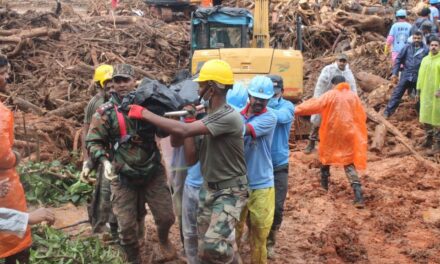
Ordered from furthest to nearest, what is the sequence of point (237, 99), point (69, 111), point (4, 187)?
point (69, 111)
point (237, 99)
point (4, 187)

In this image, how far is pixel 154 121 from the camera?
13.5 ft

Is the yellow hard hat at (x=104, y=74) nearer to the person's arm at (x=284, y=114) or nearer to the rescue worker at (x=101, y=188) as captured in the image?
the rescue worker at (x=101, y=188)

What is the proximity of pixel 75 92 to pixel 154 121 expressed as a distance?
8.88 metres

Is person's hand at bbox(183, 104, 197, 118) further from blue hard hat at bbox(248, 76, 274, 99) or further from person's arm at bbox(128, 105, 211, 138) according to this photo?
blue hard hat at bbox(248, 76, 274, 99)

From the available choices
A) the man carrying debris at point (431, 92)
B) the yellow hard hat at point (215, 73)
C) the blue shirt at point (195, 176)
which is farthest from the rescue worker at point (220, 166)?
the man carrying debris at point (431, 92)

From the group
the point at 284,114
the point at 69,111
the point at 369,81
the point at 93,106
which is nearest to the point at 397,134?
the point at 369,81

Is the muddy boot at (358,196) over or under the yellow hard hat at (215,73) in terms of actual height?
under

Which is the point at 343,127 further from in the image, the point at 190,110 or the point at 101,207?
the point at 190,110

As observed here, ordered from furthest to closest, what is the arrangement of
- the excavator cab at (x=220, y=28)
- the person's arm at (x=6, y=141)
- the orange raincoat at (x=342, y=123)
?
the excavator cab at (x=220, y=28) → the orange raincoat at (x=342, y=123) → the person's arm at (x=6, y=141)

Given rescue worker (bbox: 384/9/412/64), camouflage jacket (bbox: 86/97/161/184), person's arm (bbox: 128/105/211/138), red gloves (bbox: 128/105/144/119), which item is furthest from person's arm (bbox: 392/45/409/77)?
red gloves (bbox: 128/105/144/119)

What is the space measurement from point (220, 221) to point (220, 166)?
16.3 inches

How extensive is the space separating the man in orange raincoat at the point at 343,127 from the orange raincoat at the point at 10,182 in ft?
13.1

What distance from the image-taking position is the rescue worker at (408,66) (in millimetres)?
11133

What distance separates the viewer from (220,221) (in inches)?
177
